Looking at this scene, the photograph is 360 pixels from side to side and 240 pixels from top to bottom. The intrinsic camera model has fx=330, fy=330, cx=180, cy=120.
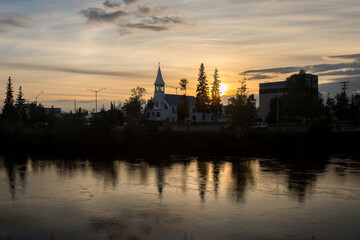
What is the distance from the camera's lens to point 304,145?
222ft

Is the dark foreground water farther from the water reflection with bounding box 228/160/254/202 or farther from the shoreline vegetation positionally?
the shoreline vegetation

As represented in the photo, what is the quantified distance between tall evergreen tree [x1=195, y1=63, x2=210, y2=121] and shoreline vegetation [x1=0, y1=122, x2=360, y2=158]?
5095cm

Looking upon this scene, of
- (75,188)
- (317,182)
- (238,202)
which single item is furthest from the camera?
(317,182)

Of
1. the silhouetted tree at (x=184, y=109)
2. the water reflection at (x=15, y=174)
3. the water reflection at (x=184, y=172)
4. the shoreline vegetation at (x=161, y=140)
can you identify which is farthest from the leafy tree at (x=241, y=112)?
the silhouetted tree at (x=184, y=109)

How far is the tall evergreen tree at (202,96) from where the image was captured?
122875 mm

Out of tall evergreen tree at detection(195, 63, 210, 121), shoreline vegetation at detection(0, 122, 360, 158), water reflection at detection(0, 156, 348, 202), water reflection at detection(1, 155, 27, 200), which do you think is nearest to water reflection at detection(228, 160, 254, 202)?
water reflection at detection(0, 156, 348, 202)

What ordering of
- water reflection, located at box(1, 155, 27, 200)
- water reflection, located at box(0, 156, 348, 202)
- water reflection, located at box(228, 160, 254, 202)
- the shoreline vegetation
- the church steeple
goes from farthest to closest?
the church steeple, the shoreline vegetation, water reflection, located at box(0, 156, 348, 202), water reflection, located at box(1, 155, 27, 200), water reflection, located at box(228, 160, 254, 202)

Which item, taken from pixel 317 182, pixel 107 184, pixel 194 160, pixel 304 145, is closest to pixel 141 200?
pixel 107 184

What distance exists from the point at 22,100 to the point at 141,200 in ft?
423

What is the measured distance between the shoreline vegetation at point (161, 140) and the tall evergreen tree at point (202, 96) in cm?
5095

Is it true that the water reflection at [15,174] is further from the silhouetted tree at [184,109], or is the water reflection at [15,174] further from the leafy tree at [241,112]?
the silhouetted tree at [184,109]

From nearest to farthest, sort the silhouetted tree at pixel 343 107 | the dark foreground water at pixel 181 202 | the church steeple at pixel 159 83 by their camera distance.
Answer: the dark foreground water at pixel 181 202 < the church steeple at pixel 159 83 < the silhouetted tree at pixel 343 107

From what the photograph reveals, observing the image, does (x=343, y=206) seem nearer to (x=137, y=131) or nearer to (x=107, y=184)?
(x=107, y=184)

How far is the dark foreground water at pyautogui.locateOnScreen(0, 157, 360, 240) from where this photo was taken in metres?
19.2
